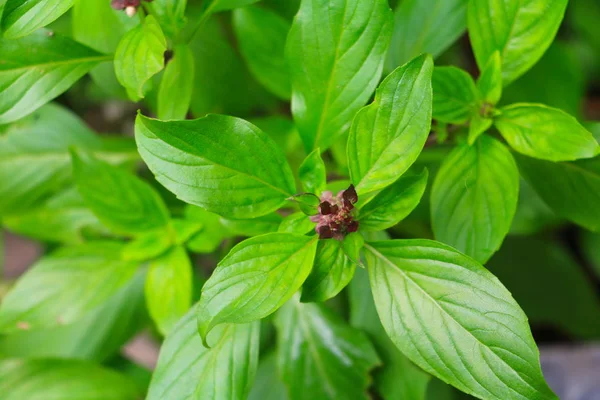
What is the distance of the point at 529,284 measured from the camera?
55.9 inches

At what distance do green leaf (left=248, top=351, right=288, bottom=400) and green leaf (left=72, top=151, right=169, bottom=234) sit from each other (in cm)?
39

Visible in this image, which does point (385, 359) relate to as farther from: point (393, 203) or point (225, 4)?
point (225, 4)

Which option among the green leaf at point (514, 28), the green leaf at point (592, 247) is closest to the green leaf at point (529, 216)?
the green leaf at point (592, 247)

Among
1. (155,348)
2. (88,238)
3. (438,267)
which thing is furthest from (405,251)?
(155,348)

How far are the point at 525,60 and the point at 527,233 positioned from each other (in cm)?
79

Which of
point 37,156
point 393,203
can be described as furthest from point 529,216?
point 37,156

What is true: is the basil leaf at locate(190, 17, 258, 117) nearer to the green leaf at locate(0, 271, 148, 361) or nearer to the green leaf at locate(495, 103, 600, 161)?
the green leaf at locate(0, 271, 148, 361)

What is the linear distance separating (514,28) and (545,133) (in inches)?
5.5

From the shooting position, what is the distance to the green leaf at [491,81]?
26.9 inches

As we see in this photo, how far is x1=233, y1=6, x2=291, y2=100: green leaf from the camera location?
94 centimetres

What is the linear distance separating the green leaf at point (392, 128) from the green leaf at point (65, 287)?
45cm

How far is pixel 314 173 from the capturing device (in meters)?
0.65

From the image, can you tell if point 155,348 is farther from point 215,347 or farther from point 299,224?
point 299,224

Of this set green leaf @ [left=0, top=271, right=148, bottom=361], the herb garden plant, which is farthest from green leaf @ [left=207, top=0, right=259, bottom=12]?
green leaf @ [left=0, top=271, right=148, bottom=361]
